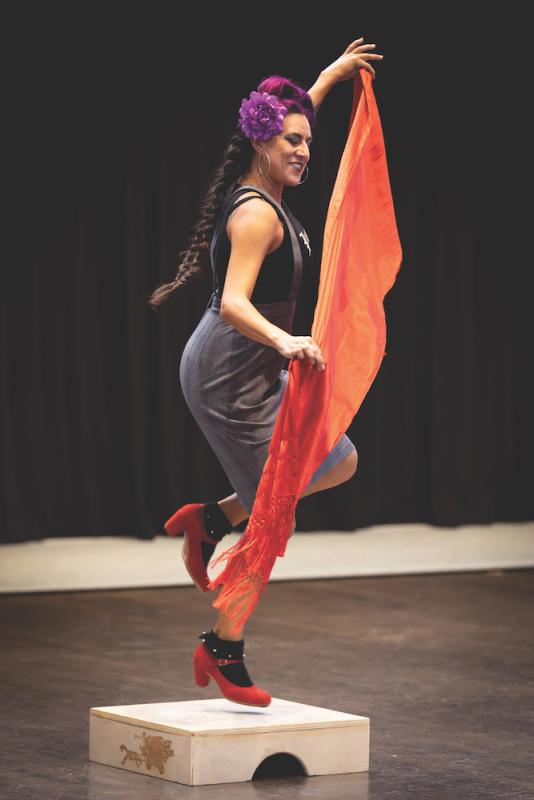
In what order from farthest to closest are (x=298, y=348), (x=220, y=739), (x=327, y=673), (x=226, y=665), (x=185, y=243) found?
(x=185, y=243) → (x=327, y=673) → (x=226, y=665) → (x=220, y=739) → (x=298, y=348)

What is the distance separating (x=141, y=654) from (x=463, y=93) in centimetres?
394

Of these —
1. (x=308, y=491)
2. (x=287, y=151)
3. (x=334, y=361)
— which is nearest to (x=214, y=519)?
(x=308, y=491)

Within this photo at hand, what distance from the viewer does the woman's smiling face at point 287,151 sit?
3.19 metres

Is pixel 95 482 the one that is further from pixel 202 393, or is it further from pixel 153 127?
pixel 202 393

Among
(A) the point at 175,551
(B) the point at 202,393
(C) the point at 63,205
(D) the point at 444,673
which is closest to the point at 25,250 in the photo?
(C) the point at 63,205

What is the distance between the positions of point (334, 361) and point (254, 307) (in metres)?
0.24

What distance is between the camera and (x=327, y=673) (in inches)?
172

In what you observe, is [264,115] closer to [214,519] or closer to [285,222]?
[285,222]

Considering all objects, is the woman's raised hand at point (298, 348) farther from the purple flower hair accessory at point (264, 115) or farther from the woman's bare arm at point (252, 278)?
the purple flower hair accessory at point (264, 115)

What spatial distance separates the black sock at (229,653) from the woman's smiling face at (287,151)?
3.30 ft

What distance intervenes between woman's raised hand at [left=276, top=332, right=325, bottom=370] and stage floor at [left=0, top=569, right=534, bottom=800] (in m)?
0.90

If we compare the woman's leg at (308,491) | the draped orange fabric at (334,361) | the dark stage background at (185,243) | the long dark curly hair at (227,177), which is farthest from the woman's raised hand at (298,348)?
the dark stage background at (185,243)

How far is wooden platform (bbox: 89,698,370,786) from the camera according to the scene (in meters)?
3.05

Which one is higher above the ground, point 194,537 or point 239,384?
point 239,384
